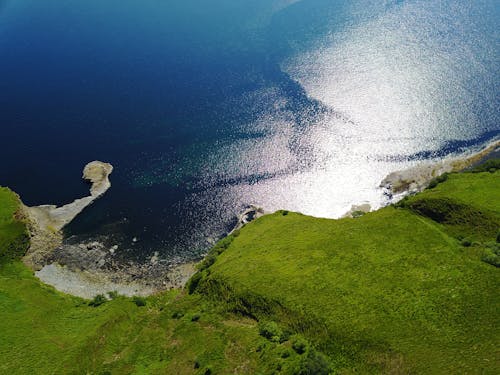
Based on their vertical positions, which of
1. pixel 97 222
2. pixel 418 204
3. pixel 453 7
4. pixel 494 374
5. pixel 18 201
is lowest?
pixel 494 374

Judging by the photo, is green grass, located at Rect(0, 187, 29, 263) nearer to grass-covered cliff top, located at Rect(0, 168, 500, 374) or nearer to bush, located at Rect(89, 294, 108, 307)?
grass-covered cliff top, located at Rect(0, 168, 500, 374)

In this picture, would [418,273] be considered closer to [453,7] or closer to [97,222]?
[97,222]

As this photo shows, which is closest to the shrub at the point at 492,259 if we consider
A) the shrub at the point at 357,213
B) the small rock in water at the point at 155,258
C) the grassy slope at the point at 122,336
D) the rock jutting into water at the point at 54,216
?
the shrub at the point at 357,213

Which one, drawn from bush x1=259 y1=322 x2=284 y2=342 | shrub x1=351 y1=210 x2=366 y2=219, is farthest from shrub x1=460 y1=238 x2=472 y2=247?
bush x1=259 y1=322 x2=284 y2=342

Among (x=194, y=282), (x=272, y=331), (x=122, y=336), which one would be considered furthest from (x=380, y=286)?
(x=122, y=336)

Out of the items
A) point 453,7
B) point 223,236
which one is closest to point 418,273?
point 223,236

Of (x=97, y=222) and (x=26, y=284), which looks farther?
(x=97, y=222)
